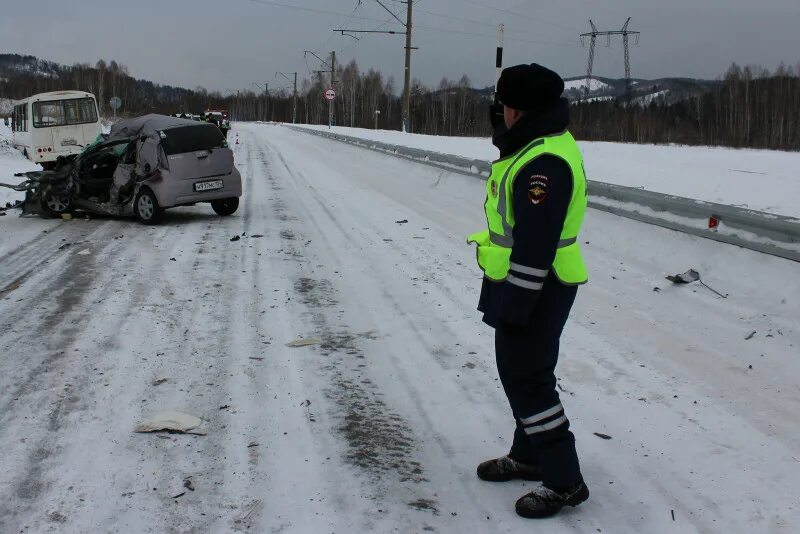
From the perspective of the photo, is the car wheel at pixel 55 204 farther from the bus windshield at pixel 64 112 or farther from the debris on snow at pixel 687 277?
the bus windshield at pixel 64 112

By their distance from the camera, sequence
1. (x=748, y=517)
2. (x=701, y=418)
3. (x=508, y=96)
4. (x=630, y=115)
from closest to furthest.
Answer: (x=508, y=96)
(x=748, y=517)
(x=701, y=418)
(x=630, y=115)

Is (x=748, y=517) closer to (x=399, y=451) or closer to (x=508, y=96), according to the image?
Answer: (x=399, y=451)

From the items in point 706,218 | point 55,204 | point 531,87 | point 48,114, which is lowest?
point 55,204

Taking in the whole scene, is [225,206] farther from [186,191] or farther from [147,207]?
[147,207]

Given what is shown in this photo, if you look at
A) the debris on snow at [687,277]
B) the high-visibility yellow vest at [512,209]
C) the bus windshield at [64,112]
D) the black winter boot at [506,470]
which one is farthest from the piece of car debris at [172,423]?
the bus windshield at [64,112]

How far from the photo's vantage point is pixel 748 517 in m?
3.07

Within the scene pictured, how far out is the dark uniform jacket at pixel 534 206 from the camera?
271 cm

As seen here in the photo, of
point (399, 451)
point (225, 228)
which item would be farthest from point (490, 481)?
point (225, 228)

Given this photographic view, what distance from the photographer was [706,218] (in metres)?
7.25

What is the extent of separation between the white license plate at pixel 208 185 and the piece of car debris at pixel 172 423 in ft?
26.6

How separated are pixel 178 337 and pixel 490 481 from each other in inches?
121

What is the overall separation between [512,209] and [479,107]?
117 meters

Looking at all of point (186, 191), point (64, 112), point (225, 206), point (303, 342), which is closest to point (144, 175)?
point (186, 191)

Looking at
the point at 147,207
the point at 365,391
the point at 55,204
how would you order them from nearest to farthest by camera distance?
the point at 365,391 → the point at 147,207 → the point at 55,204
